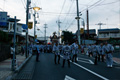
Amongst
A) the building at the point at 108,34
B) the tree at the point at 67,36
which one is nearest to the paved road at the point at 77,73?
the building at the point at 108,34

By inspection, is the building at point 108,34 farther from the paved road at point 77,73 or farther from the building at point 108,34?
the paved road at point 77,73

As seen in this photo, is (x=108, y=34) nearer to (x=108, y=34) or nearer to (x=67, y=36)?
(x=108, y=34)

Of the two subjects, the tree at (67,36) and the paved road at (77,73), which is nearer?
the paved road at (77,73)

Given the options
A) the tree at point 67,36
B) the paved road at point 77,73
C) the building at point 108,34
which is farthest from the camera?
the tree at point 67,36

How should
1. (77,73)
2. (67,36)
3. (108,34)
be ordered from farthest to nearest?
(67,36) → (108,34) → (77,73)

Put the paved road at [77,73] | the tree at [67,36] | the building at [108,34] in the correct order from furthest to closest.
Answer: the tree at [67,36] < the building at [108,34] < the paved road at [77,73]

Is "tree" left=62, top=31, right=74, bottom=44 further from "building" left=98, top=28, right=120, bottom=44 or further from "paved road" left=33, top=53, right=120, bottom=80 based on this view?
"paved road" left=33, top=53, right=120, bottom=80

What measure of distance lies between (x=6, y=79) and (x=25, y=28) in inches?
358

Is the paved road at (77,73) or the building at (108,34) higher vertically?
the building at (108,34)

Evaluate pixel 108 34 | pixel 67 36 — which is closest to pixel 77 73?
pixel 108 34

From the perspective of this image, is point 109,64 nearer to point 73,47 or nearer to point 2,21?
point 73,47

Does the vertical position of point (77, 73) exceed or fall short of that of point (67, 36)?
it falls short

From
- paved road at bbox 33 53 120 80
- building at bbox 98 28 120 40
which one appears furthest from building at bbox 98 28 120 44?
paved road at bbox 33 53 120 80

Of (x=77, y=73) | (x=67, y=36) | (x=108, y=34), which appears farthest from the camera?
(x=67, y=36)
